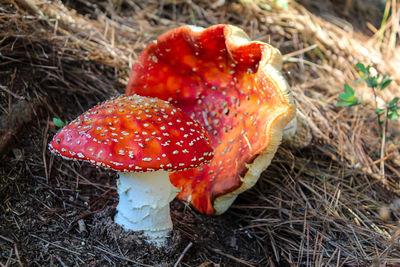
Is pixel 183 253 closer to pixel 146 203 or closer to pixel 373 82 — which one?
pixel 146 203

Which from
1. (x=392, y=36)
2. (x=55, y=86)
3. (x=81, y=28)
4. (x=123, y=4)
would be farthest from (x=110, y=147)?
(x=392, y=36)

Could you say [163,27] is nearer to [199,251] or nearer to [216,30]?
[216,30]

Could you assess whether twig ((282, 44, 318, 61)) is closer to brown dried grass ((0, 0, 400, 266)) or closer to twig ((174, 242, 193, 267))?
brown dried grass ((0, 0, 400, 266))

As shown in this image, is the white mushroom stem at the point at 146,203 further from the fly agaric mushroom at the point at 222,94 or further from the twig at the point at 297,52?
the twig at the point at 297,52

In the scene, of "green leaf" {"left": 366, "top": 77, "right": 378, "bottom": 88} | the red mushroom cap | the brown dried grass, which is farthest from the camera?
"green leaf" {"left": 366, "top": 77, "right": 378, "bottom": 88}

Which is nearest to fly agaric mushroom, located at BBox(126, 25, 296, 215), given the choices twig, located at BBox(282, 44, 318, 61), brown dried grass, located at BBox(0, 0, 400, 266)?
brown dried grass, located at BBox(0, 0, 400, 266)

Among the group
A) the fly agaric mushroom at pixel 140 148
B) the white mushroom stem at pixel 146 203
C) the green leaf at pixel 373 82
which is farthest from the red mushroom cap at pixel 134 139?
the green leaf at pixel 373 82
